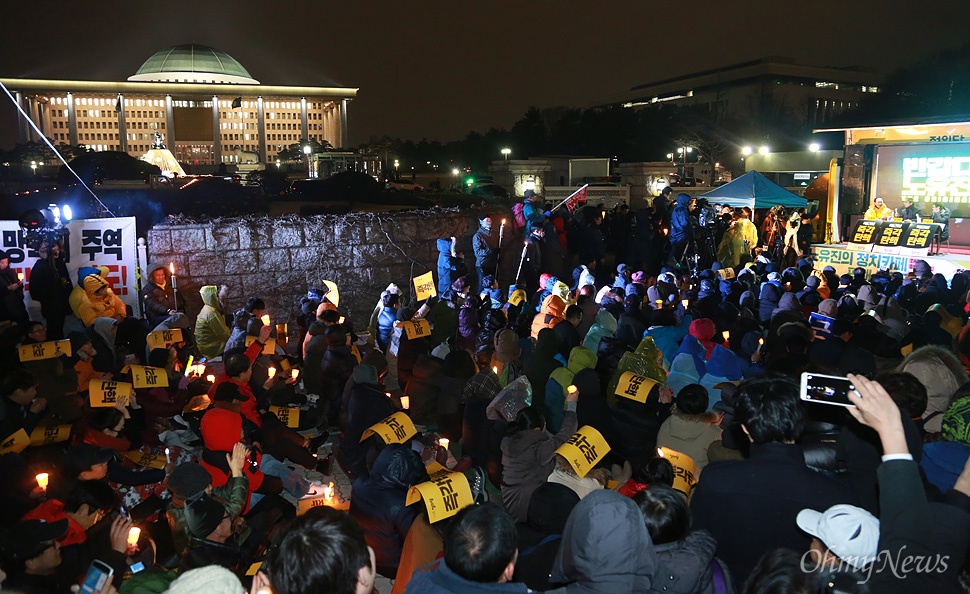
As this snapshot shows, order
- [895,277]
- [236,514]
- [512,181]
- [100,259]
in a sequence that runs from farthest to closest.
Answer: [512,181] → [895,277] → [100,259] → [236,514]

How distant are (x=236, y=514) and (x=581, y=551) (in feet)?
8.23

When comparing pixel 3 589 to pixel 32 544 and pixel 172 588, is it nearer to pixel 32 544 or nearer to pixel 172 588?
pixel 32 544

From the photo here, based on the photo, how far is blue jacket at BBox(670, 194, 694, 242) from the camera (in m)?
13.8

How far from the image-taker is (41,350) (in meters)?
5.66

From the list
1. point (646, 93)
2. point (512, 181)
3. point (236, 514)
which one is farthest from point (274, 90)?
point (236, 514)

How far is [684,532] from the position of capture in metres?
2.70

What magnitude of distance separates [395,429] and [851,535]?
2756 mm

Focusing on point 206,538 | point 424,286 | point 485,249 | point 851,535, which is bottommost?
point 206,538

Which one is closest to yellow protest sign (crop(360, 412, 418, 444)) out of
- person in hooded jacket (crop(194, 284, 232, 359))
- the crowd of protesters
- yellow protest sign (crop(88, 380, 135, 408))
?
the crowd of protesters

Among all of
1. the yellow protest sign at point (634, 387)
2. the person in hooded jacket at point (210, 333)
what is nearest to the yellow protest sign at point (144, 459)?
the person in hooded jacket at point (210, 333)

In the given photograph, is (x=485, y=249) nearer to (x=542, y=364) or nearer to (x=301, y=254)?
(x=301, y=254)

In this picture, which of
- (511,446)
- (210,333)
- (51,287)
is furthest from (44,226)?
(511,446)

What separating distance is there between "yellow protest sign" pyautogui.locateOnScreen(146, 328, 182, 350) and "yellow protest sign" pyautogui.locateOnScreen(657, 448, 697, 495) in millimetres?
4737

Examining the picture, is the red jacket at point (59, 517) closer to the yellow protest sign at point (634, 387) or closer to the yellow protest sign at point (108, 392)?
the yellow protest sign at point (108, 392)
